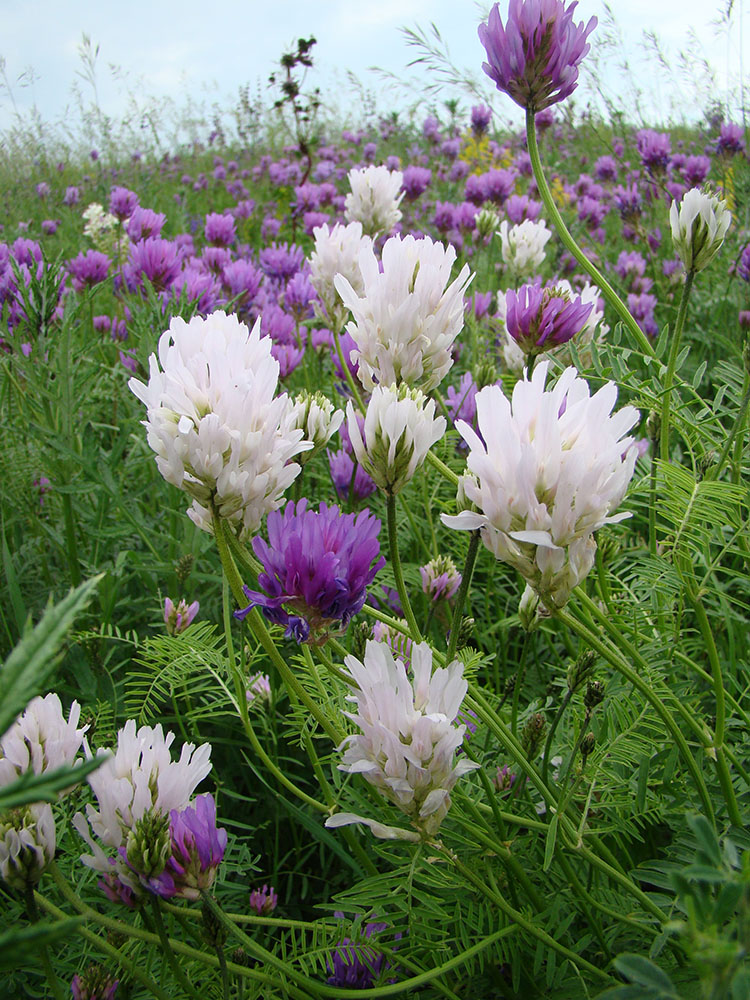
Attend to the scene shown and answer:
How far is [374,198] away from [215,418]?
1555mm

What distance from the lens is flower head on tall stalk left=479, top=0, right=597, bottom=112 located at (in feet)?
3.38

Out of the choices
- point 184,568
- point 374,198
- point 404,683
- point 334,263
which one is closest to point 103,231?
point 374,198

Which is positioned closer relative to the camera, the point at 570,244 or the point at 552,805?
the point at 552,805

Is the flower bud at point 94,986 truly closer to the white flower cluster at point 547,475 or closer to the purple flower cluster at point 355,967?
the purple flower cluster at point 355,967

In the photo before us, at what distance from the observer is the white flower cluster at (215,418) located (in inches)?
29.7

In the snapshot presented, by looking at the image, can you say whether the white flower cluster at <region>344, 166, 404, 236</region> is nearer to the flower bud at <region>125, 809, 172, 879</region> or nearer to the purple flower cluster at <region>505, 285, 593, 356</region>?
the purple flower cluster at <region>505, 285, 593, 356</region>

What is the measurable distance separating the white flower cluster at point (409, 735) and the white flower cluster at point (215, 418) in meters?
0.22

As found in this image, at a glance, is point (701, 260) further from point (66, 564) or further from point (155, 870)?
point (66, 564)

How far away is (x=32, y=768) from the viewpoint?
28.5 inches

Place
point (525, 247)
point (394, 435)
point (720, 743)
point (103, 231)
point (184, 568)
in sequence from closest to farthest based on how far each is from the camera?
point (394, 435) < point (720, 743) < point (184, 568) < point (525, 247) < point (103, 231)

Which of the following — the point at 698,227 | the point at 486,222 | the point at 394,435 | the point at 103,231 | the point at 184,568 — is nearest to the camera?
the point at 394,435

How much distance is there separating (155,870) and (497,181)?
3.52 meters

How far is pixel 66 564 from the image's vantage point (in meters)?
1.98

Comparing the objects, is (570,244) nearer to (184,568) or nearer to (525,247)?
(184,568)
